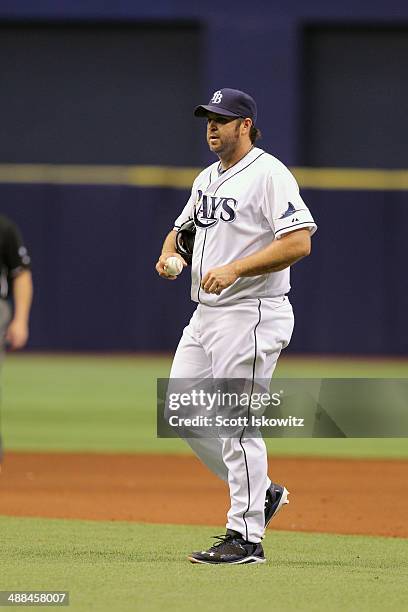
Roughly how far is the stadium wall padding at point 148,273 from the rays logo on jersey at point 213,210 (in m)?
11.9

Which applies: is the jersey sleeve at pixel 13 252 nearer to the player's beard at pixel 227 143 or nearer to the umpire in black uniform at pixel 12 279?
the umpire in black uniform at pixel 12 279

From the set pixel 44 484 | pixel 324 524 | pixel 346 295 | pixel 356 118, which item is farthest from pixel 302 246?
pixel 356 118

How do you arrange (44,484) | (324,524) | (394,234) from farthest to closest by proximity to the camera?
(394,234) < (44,484) < (324,524)

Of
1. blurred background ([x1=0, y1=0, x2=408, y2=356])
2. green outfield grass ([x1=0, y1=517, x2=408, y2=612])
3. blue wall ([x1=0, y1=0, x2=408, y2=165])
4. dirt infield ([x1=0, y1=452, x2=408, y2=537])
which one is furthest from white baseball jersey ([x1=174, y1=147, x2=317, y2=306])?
blue wall ([x1=0, y1=0, x2=408, y2=165])

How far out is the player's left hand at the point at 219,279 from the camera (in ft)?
16.7

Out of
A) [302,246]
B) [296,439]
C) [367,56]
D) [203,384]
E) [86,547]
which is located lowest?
[296,439]

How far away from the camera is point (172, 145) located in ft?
68.0

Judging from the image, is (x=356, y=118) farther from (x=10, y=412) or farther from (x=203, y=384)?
(x=203, y=384)

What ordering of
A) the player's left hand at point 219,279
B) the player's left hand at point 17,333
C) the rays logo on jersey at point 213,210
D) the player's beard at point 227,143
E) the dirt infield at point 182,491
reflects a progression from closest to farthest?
the player's left hand at point 219,279 < the rays logo on jersey at point 213,210 < the player's beard at point 227,143 < the dirt infield at point 182,491 < the player's left hand at point 17,333

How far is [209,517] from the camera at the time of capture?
7102 millimetres

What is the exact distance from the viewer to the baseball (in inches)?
214

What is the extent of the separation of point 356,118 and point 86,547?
15455 mm

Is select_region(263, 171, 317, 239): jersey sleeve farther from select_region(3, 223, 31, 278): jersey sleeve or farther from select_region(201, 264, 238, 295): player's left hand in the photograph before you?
select_region(3, 223, 31, 278): jersey sleeve

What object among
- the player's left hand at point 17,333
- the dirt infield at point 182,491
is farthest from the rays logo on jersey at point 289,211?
the player's left hand at point 17,333
